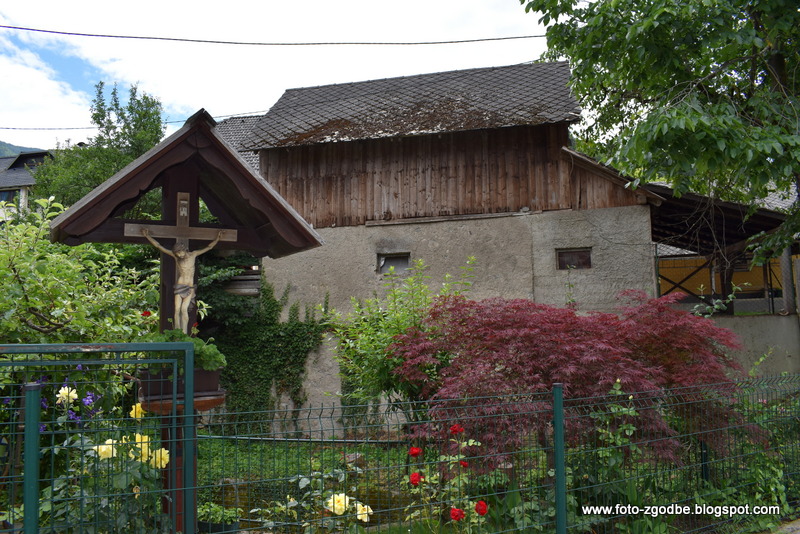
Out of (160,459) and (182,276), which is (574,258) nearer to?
(182,276)

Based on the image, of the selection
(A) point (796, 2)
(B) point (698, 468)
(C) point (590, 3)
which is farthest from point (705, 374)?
(C) point (590, 3)

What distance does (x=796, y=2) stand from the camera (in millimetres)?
6902

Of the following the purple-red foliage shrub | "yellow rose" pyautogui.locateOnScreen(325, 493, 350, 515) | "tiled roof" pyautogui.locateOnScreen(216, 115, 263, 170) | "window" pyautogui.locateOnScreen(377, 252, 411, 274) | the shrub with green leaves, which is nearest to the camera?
"yellow rose" pyautogui.locateOnScreen(325, 493, 350, 515)

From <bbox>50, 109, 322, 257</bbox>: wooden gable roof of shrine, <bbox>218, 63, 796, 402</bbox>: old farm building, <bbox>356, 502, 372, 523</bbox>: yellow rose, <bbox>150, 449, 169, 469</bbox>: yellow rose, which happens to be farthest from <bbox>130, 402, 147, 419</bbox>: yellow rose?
<bbox>218, 63, 796, 402</bbox>: old farm building

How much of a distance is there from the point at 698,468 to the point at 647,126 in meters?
3.38

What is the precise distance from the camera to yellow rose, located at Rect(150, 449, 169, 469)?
11.3ft

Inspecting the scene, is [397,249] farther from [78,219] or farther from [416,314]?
[78,219]

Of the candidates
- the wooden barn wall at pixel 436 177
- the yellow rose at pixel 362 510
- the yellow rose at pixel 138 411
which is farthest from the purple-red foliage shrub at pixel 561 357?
the wooden barn wall at pixel 436 177

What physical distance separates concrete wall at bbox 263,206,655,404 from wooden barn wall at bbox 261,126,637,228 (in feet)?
0.88

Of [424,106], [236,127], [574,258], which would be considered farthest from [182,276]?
[236,127]

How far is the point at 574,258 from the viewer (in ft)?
37.4

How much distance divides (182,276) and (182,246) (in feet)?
0.74

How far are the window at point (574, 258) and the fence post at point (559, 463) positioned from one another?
744 cm

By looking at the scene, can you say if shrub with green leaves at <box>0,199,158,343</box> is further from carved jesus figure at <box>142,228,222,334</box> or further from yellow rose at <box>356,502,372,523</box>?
yellow rose at <box>356,502,372,523</box>
